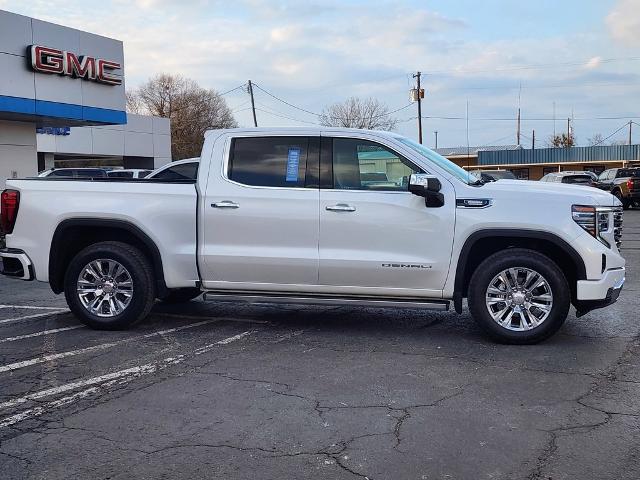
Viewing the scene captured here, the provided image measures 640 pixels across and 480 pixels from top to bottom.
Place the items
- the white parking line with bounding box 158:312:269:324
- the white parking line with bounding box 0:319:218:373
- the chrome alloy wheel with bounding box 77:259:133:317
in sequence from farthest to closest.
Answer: the white parking line with bounding box 158:312:269:324 < the chrome alloy wheel with bounding box 77:259:133:317 < the white parking line with bounding box 0:319:218:373

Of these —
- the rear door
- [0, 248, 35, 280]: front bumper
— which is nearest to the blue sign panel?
[0, 248, 35, 280]: front bumper

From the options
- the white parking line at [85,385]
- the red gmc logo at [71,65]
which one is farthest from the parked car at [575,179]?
the white parking line at [85,385]

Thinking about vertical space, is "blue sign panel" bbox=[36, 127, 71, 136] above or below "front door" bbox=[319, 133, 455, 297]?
above

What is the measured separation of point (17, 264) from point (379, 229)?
3895 millimetres

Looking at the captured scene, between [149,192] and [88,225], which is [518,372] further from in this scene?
[88,225]

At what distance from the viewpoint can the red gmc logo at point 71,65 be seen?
59.4 feet

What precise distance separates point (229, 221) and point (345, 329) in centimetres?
168

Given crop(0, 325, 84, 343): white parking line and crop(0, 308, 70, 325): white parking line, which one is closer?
crop(0, 325, 84, 343): white parking line

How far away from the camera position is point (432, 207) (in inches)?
257

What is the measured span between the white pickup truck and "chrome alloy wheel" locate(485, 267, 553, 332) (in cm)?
1

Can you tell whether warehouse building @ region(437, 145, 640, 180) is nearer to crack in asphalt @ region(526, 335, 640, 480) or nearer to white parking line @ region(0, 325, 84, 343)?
crack in asphalt @ region(526, 335, 640, 480)

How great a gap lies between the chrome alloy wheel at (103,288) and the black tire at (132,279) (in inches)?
1.7

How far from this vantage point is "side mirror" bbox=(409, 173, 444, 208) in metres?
6.40

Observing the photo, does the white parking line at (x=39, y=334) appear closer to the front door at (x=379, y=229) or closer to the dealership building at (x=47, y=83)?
the front door at (x=379, y=229)
